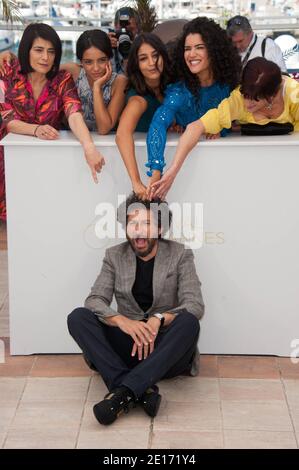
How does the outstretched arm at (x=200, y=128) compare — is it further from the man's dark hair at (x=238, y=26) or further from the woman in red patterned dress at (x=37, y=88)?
the man's dark hair at (x=238, y=26)

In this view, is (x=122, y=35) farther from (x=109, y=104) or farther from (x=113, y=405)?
(x=113, y=405)

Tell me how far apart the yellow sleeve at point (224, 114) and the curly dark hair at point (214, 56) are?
0.22 feet

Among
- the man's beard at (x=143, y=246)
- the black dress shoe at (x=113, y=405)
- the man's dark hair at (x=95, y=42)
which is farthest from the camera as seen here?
the man's dark hair at (x=95, y=42)

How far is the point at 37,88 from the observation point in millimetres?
3646

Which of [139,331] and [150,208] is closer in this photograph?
[139,331]

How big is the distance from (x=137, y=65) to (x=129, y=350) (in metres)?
1.15

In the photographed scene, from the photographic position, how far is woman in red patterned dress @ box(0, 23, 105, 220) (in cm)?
351

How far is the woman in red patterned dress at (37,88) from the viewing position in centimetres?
351

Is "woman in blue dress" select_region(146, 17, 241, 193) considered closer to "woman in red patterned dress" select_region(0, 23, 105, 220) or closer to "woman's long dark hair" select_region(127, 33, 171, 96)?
"woman's long dark hair" select_region(127, 33, 171, 96)

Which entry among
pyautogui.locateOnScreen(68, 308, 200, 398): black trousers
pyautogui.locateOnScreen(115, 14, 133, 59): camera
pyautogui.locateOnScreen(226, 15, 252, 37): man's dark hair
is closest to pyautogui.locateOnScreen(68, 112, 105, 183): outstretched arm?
pyautogui.locateOnScreen(68, 308, 200, 398): black trousers

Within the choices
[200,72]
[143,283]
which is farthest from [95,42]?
[143,283]

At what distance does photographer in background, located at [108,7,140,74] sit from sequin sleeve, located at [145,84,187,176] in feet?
5.34

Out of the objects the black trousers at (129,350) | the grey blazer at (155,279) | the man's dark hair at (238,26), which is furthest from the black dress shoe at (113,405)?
the man's dark hair at (238,26)

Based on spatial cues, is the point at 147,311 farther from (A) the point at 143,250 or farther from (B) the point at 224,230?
(B) the point at 224,230
